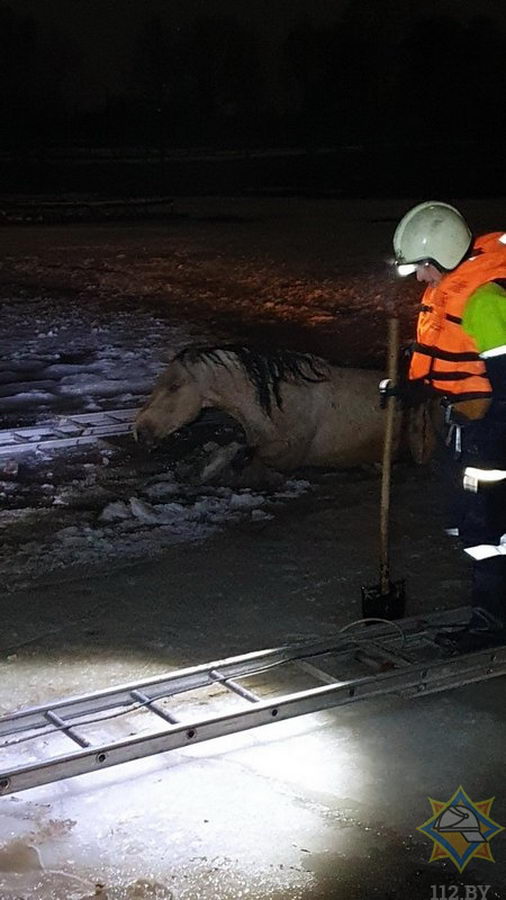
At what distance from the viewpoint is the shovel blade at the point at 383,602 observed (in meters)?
6.74

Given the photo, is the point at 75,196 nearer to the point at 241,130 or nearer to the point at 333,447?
the point at 333,447

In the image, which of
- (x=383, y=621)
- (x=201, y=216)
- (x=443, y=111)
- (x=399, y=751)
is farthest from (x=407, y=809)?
(x=443, y=111)

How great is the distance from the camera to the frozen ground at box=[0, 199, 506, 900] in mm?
4570

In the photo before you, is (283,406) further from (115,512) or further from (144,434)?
(115,512)

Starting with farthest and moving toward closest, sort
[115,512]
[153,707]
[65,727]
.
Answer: [115,512] → [153,707] → [65,727]

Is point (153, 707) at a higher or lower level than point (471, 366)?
lower

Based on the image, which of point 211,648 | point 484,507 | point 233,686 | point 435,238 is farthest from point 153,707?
point 435,238

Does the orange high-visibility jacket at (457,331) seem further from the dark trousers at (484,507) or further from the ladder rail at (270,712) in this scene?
the ladder rail at (270,712)

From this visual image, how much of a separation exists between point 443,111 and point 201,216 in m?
53.9

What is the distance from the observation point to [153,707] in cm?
558

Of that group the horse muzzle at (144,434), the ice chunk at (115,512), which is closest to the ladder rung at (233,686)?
the ice chunk at (115,512)

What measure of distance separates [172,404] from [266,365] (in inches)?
32.9

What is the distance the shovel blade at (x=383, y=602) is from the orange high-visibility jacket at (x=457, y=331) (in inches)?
51.9

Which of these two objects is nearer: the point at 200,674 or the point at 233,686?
the point at 233,686
